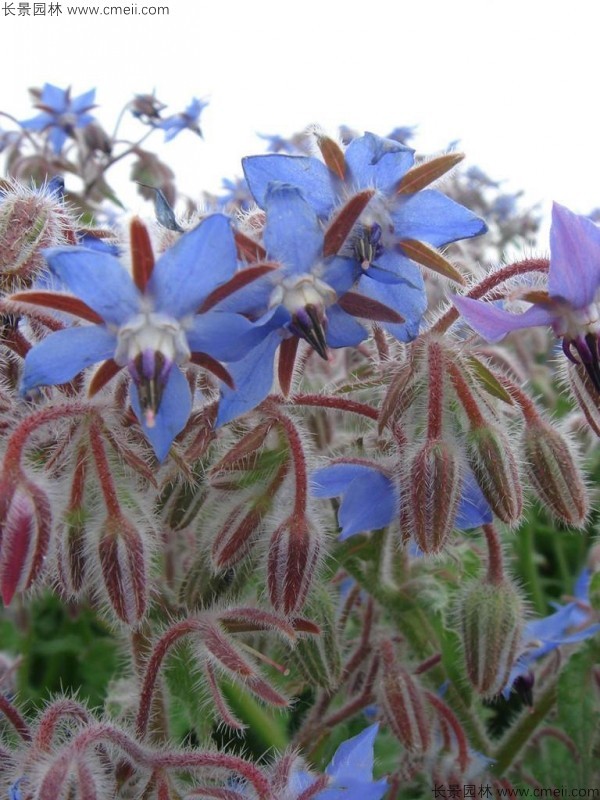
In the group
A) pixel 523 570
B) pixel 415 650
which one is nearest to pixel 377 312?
pixel 415 650

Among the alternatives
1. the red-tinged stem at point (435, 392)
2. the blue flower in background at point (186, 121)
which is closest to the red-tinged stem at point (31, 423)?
the red-tinged stem at point (435, 392)

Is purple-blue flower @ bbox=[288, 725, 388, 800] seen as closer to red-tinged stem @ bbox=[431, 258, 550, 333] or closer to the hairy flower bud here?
the hairy flower bud

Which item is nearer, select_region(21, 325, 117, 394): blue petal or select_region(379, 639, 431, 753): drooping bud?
select_region(21, 325, 117, 394): blue petal

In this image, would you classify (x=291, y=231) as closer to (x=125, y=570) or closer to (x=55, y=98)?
(x=125, y=570)

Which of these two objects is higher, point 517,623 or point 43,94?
point 43,94

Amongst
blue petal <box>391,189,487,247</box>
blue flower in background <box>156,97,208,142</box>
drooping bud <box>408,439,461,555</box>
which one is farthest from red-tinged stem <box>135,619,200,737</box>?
blue flower in background <box>156,97,208,142</box>

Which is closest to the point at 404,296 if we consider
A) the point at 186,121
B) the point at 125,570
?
the point at 125,570

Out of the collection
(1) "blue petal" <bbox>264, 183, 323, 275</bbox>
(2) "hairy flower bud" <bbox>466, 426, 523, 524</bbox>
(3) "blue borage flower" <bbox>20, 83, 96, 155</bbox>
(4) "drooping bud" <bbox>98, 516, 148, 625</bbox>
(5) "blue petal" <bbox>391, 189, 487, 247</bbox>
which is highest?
(3) "blue borage flower" <bbox>20, 83, 96, 155</bbox>

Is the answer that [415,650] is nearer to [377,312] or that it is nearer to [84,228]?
[377,312]
